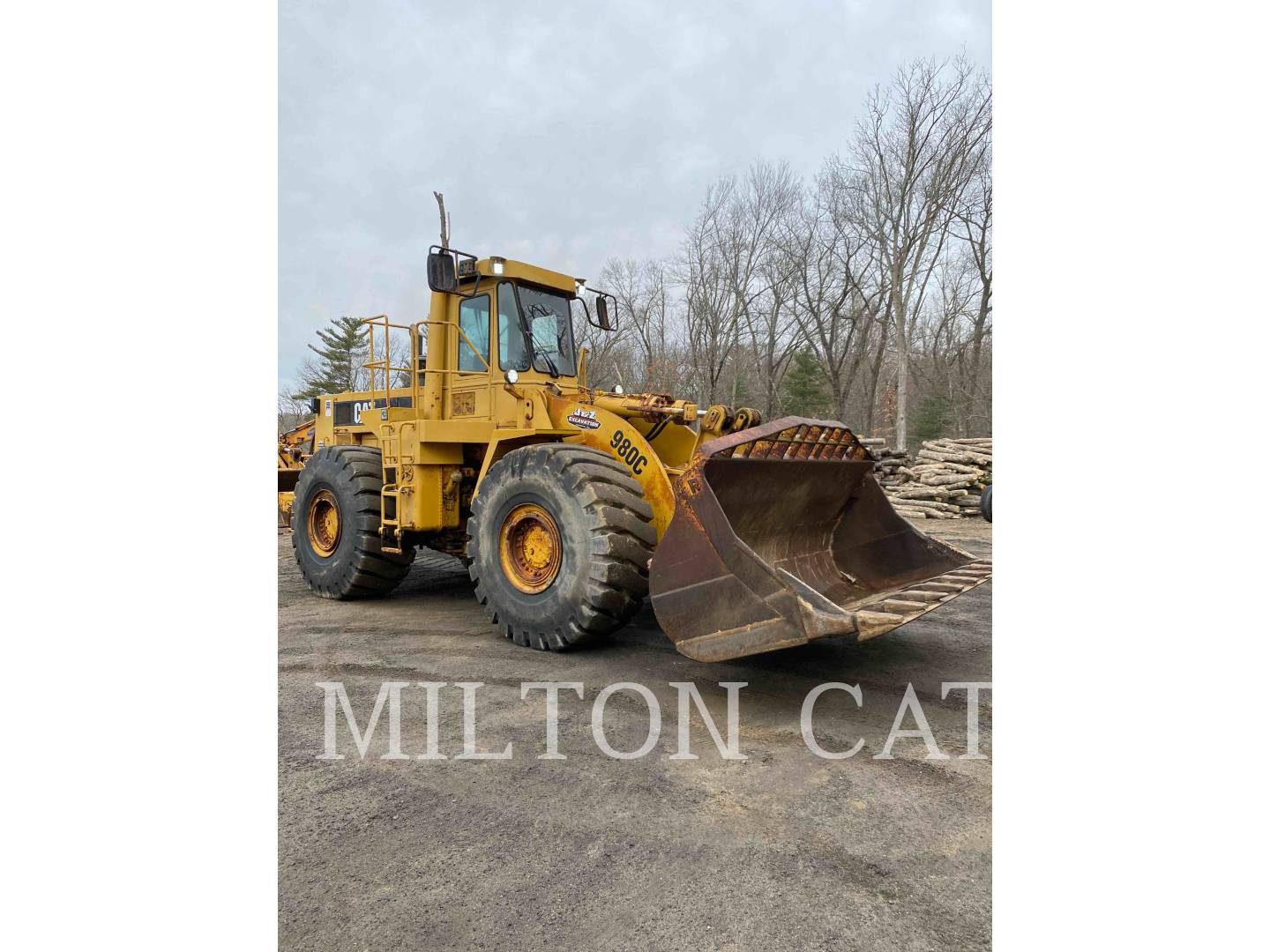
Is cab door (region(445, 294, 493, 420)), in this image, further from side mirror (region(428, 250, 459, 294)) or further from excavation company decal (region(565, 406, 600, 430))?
excavation company decal (region(565, 406, 600, 430))

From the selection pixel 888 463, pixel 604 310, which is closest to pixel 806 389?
pixel 888 463

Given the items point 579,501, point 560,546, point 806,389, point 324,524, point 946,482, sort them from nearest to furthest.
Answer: point 579,501
point 560,546
point 324,524
point 946,482
point 806,389

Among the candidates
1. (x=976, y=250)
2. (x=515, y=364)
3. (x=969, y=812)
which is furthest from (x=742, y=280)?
(x=969, y=812)

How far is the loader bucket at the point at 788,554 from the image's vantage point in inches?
145

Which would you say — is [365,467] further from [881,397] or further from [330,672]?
[881,397]

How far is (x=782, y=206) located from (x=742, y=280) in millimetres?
2765

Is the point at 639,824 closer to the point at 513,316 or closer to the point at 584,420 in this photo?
the point at 584,420

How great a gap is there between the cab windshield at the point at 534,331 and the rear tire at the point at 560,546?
1.45m

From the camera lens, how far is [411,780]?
10.3ft

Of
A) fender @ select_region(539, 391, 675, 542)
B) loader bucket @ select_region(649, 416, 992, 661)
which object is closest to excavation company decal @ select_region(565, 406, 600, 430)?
fender @ select_region(539, 391, 675, 542)

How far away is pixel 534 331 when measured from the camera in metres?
6.62

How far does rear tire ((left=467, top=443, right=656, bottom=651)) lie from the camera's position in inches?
184

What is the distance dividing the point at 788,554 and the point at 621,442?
1412 millimetres

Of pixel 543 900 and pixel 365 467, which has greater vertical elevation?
pixel 365 467
